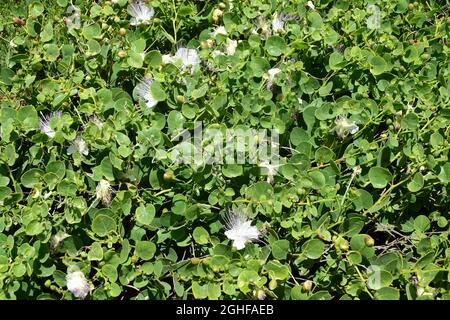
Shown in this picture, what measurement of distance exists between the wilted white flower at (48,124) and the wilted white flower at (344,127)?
0.62 meters

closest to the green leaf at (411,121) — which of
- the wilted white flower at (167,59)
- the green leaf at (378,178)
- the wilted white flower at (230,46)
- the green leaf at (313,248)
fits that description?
the green leaf at (378,178)

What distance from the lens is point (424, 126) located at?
1372 mm

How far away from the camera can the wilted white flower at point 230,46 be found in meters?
1.51

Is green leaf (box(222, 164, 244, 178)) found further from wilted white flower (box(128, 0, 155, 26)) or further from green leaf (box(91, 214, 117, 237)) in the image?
wilted white flower (box(128, 0, 155, 26))

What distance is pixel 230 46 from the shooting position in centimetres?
151

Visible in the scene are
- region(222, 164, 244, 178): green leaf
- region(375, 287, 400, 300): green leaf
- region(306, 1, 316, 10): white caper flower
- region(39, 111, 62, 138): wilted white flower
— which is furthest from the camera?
region(306, 1, 316, 10): white caper flower

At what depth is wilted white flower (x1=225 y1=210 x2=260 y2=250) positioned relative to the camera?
1.25 metres

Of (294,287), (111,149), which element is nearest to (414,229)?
(294,287)

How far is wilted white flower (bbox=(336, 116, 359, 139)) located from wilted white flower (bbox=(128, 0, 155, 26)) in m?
0.54

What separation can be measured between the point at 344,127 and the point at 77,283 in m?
0.65

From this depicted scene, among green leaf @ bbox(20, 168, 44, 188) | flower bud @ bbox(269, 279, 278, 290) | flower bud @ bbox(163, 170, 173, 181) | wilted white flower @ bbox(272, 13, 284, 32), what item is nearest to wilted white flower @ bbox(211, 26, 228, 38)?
wilted white flower @ bbox(272, 13, 284, 32)

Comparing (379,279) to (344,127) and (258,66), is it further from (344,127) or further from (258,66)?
(258,66)

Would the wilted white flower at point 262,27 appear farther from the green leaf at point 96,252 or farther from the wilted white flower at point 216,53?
the green leaf at point 96,252

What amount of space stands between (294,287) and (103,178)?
453 millimetres
